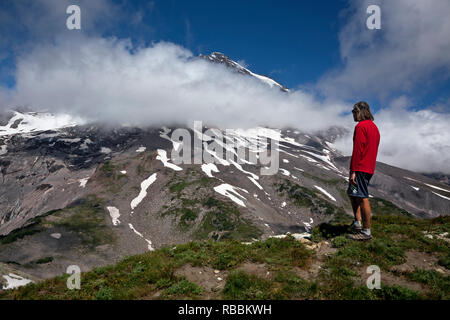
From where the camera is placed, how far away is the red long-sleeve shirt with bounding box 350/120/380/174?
10.9 metres

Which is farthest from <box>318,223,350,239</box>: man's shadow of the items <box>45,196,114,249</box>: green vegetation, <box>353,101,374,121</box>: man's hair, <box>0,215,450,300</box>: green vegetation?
<box>45,196,114,249</box>: green vegetation

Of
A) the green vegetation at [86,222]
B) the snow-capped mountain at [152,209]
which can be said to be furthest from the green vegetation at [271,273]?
the green vegetation at [86,222]

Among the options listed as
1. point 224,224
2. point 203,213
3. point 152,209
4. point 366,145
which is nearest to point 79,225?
point 152,209

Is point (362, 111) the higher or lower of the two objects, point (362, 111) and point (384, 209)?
the higher

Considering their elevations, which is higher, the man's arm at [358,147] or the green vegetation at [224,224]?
the man's arm at [358,147]

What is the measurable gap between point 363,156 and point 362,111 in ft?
6.50

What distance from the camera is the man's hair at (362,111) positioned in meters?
11.4

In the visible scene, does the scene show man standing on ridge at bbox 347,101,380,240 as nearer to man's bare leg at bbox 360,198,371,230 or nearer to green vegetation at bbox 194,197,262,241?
man's bare leg at bbox 360,198,371,230

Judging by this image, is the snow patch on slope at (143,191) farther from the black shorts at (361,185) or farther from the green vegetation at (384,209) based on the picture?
the black shorts at (361,185)

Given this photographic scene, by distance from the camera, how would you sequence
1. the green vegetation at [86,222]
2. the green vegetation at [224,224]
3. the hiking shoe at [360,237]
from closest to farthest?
1. the hiking shoe at [360,237]
2. the green vegetation at [86,222]
3. the green vegetation at [224,224]

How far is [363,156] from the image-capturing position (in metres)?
11.1

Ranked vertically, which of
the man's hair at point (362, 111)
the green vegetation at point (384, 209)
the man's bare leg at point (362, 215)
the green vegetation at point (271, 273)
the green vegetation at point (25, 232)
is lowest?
the green vegetation at point (25, 232)

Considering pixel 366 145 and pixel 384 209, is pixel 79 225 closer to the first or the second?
pixel 366 145
